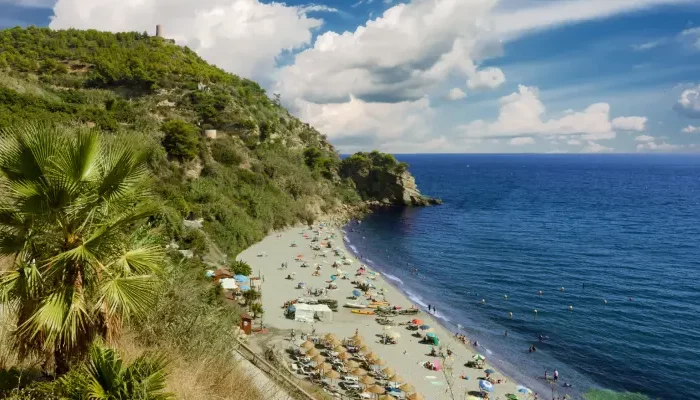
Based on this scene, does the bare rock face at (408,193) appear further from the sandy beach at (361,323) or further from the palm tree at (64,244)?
the palm tree at (64,244)

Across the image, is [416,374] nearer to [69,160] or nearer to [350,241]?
[69,160]

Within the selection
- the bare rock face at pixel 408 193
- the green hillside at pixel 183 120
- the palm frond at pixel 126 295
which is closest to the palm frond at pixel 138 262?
the palm frond at pixel 126 295

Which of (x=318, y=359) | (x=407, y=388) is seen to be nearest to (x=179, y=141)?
(x=318, y=359)

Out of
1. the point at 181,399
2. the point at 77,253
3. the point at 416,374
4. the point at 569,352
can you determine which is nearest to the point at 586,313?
the point at 569,352

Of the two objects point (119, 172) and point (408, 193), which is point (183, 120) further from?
point (119, 172)

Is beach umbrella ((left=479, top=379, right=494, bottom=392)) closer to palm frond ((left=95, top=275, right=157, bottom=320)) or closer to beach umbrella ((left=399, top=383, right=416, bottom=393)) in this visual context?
beach umbrella ((left=399, top=383, right=416, bottom=393))

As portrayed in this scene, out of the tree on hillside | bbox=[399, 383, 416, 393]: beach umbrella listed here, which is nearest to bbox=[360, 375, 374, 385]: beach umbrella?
bbox=[399, 383, 416, 393]: beach umbrella
